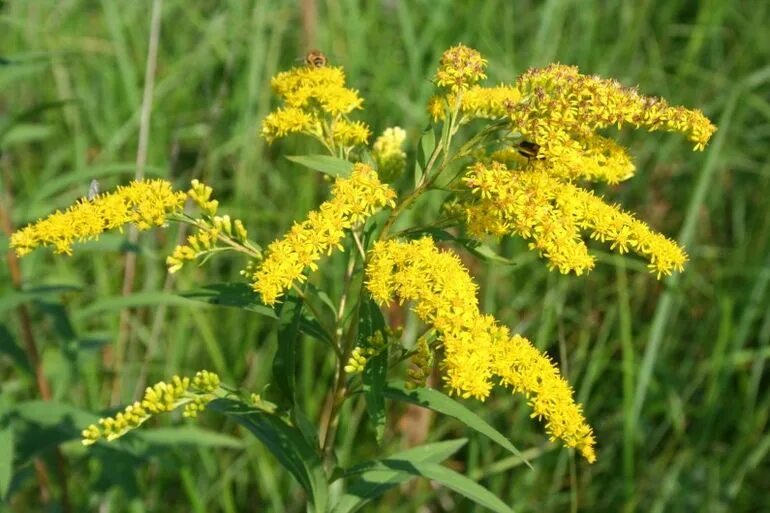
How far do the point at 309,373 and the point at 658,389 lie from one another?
1.41 metres

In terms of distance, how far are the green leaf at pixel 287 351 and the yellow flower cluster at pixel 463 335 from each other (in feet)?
0.64

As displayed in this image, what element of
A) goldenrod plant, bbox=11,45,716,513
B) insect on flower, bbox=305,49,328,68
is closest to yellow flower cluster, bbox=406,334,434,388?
goldenrod plant, bbox=11,45,716,513

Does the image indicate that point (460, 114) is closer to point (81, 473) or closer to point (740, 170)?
point (81, 473)

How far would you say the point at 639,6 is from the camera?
4961 millimetres

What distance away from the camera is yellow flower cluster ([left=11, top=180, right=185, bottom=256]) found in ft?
6.93

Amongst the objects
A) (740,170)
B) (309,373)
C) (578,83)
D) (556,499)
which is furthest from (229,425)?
(740,170)

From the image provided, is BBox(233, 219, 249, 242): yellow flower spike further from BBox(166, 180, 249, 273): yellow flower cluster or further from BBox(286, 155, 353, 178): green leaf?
BBox(286, 155, 353, 178): green leaf

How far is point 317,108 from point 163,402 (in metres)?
0.80

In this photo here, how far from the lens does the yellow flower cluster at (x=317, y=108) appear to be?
7.64 feet

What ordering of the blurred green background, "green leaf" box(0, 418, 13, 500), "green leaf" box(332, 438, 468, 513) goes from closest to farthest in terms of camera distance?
1. "green leaf" box(332, 438, 468, 513)
2. "green leaf" box(0, 418, 13, 500)
3. the blurred green background

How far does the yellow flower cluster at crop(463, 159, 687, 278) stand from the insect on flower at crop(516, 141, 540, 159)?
22 mm

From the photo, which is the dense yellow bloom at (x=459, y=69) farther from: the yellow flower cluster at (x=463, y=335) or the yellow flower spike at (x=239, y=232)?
the yellow flower spike at (x=239, y=232)

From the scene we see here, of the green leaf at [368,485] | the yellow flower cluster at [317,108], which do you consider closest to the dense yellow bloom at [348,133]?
the yellow flower cluster at [317,108]

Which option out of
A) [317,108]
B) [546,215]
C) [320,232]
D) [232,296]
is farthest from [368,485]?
[317,108]
